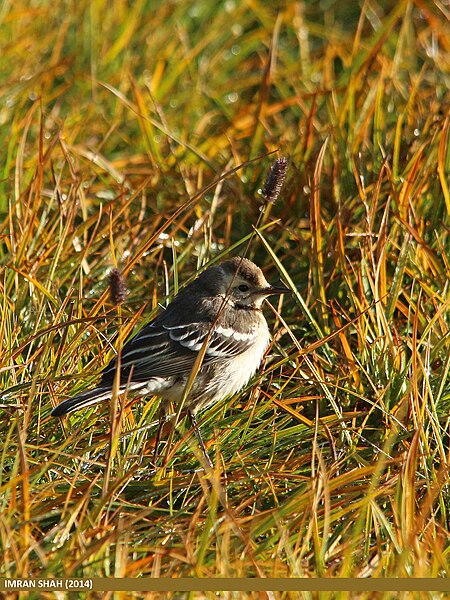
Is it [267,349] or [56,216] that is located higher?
[56,216]

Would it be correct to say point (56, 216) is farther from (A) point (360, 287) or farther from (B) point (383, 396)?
(B) point (383, 396)

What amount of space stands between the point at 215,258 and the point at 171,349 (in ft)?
1.73

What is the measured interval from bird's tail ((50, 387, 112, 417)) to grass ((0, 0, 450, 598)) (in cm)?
18

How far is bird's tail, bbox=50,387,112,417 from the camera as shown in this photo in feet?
13.3

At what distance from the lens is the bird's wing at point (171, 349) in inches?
180

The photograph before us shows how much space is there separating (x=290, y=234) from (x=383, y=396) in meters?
1.56

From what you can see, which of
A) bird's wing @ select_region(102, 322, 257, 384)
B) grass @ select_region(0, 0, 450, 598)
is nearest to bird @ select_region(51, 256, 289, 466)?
bird's wing @ select_region(102, 322, 257, 384)

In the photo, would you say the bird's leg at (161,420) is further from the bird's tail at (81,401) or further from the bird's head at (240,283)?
the bird's head at (240,283)

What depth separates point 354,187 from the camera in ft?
20.4

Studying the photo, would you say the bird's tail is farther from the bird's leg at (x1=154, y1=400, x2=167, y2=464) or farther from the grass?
the bird's leg at (x1=154, y1=400, x2=167, y2=464)

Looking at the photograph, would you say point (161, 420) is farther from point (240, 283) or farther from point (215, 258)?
point (240, 283)

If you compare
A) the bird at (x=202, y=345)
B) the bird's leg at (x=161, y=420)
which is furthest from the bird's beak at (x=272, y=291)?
the bird's leg at (x=161, y=420)

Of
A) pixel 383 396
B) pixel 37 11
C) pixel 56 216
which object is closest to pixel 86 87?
pixel 37 11

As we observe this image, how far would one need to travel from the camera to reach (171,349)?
188 inches
